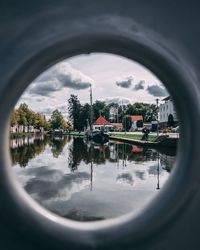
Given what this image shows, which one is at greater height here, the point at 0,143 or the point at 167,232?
the point at 0,143

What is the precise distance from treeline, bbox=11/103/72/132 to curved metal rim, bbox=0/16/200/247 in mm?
54311

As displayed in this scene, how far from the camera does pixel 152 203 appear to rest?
7.78 ft

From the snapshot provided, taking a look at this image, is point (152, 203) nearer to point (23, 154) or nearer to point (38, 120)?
point (23, 154)

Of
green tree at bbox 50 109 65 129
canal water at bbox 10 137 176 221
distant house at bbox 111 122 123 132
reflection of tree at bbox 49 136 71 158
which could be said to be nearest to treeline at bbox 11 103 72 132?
green tree at bbox 50 109 65 129

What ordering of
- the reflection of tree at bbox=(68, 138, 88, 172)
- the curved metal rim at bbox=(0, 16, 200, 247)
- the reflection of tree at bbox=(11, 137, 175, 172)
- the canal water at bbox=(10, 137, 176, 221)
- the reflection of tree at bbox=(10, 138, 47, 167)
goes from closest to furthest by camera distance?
1. the curved metal rim at bbox=(0, 16, 200, 247)
2. the canal water at bbox=(10, 137, 176, 221)
3. the reflection of tree at bbox=(68, 138, 88, 172)
4. the reflection of tree at bbox=(10, 138, 47, 167)
5. the reflection of tree at bbox=(11, 137, 175, 172)

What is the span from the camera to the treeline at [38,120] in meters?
61.2

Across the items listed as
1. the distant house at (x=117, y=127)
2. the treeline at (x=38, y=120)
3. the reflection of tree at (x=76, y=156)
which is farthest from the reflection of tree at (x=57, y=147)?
the distant house at (x=117, y=127)

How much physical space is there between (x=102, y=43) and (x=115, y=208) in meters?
4.44

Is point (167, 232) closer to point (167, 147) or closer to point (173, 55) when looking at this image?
point (173, 55)

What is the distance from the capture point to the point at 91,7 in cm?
233

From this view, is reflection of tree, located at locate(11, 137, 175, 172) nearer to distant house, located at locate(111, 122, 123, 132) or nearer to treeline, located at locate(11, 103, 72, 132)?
treeline, located at locate(11, 103, 72, 132)

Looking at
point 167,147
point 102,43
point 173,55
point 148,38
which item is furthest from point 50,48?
point 167,147

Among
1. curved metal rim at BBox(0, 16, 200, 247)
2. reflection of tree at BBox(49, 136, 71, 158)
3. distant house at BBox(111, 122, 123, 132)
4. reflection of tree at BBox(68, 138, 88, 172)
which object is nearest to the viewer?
curved metal rim at BBox(0, 16, 200, 247)

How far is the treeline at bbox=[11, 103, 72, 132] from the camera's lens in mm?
61219
